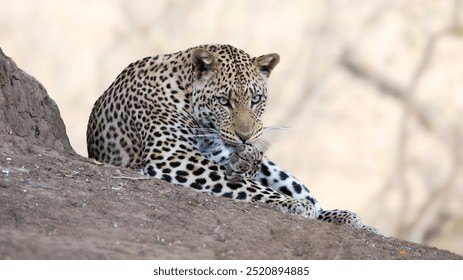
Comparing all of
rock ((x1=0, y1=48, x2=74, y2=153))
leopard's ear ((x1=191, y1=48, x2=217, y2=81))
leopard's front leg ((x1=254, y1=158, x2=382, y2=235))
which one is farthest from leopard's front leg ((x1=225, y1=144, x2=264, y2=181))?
rock ((x1=0, y1=48, x2=74, y2=153))

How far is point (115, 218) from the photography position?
8.67 metres

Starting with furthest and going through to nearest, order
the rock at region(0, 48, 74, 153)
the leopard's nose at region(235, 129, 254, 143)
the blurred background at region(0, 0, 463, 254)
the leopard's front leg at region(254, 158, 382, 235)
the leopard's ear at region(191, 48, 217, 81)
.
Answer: the blurred background at region(0, 0, 463, 254) → the leopard's front leg at region(254, 158, 382, 235) → the leopard's ear at region(191, 48, 217, 81) → the leopard's nose at region(235, 129, 254, 143) → the rock at region(0, 48, 74, 153)

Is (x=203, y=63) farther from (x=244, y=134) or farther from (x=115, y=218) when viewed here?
(x=115, y=218)

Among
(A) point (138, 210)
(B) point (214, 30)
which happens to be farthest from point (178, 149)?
(B) point (214, 30)

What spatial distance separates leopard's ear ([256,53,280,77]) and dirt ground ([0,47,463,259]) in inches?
85.5

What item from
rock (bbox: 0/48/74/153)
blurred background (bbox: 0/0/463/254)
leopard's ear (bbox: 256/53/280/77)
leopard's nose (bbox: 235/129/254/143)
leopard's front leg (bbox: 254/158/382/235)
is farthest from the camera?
blurred background (bbox: 0/0/463/254)

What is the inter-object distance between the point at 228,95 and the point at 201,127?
47 cm

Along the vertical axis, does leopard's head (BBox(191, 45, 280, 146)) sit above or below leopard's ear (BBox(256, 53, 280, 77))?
below

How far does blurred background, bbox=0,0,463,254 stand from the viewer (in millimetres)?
21094

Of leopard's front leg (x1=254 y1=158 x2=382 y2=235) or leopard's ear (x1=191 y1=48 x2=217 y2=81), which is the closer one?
leopard's ear (x1=191 y1=48 x2=217 y2=81)

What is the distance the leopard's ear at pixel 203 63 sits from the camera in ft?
37.7

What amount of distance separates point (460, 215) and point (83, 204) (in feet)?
45.7

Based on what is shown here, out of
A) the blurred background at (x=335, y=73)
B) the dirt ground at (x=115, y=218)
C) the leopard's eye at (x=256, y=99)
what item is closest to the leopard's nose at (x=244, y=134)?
the leopard's eye at (x=256, y=99)

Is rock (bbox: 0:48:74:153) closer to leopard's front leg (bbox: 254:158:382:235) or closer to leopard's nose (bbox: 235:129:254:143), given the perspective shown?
leopard's nose (bbox: 235:129:254:143)
